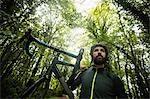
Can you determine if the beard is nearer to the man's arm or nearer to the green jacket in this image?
the green jacket

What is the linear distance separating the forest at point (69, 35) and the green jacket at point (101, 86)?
587mm

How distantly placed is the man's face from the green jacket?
11cm

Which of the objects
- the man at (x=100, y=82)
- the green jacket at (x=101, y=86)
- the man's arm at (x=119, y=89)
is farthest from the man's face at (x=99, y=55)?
the man's arm at (x=119, y=89)

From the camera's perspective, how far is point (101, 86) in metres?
2.44

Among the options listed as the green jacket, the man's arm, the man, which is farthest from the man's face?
the man's arm

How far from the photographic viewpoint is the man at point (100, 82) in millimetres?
2416

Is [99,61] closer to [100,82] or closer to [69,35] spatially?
[100,82]

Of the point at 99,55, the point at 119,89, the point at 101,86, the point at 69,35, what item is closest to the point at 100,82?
the point at 101,86

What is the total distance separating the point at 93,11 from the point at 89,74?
47.7 feet

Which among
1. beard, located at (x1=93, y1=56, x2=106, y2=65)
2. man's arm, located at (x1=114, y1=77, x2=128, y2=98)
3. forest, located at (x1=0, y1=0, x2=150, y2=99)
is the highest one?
forest, located at (x1=0, y1=0, x2=150, y2=99)

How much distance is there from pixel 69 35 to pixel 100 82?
57.6ft

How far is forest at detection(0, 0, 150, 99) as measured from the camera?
24.1 feet

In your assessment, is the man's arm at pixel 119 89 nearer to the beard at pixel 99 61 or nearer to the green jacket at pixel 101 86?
the green jacket at pixel 101 86

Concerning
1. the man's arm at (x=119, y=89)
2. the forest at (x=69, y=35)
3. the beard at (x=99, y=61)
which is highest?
the forest at (x=69, y=35)
